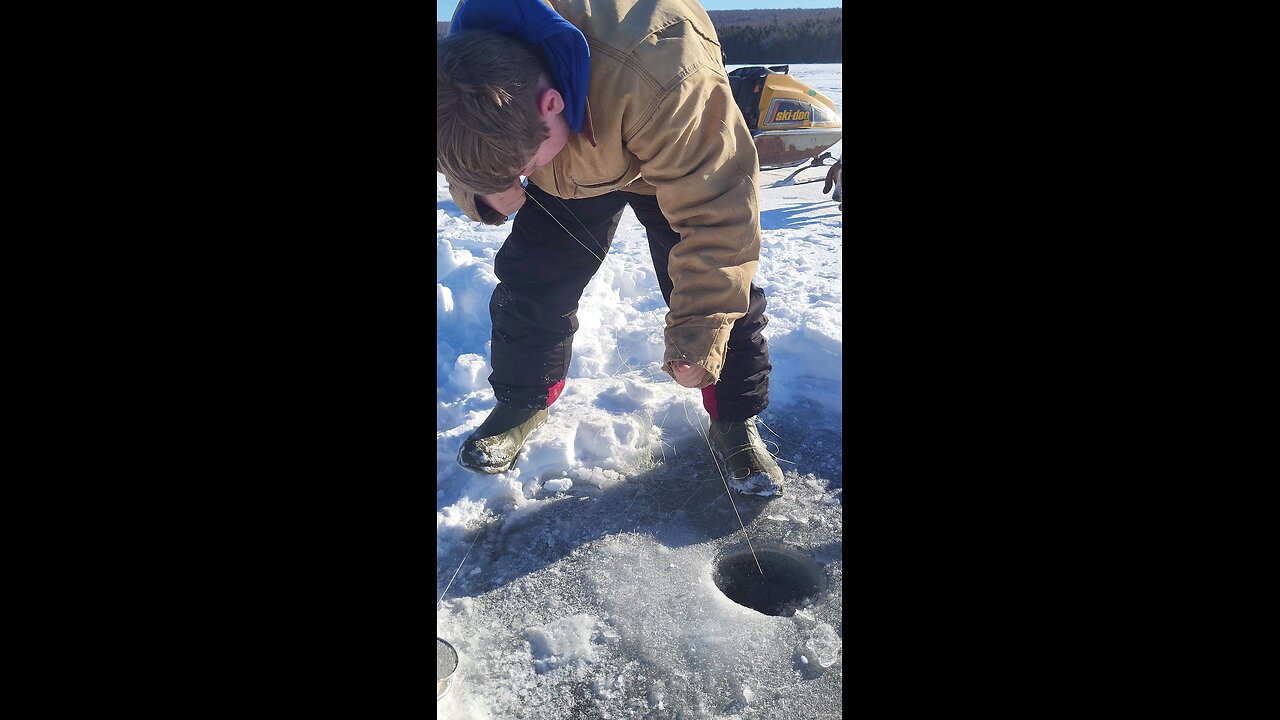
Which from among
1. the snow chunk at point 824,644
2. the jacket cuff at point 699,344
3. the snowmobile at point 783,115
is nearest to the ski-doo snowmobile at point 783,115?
the snowmobile at point 783,115

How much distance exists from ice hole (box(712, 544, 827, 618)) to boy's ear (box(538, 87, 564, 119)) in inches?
41.8

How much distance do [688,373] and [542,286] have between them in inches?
24.1

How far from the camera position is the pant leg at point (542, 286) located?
187 cm

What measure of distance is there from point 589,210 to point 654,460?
72 cm

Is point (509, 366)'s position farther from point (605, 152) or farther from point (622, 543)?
point (605, 152)

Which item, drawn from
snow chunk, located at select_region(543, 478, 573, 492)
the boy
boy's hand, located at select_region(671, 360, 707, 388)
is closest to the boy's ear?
the boy

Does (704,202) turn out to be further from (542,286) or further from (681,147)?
(542,286)

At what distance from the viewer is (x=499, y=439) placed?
199 centimetres

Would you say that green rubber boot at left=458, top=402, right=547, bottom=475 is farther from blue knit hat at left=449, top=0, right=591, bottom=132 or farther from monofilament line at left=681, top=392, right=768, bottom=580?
blue knit hat at left=449, top=0, right=591, bottom=132

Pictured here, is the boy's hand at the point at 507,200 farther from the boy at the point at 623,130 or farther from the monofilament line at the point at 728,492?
the monofilament line at the point at 728,492

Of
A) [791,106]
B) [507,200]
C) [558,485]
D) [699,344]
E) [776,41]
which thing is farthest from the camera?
[791,106]

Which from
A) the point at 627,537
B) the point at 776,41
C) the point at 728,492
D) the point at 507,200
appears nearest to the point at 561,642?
the point at 627,537
